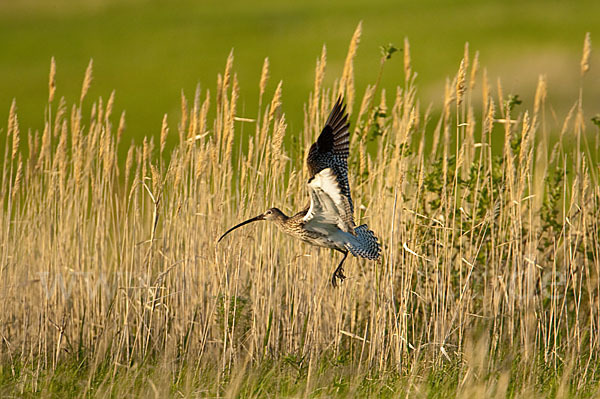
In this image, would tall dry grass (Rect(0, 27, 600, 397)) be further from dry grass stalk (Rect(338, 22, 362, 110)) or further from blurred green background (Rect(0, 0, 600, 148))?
blurred green background (Rect(0, 0, 600, 148))

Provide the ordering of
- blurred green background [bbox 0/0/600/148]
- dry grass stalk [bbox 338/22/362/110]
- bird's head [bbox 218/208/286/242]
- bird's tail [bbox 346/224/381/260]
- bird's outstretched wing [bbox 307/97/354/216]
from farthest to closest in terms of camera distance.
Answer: blurred green background [bbox 0/0/600/148] < dry grass stalk [bbox 338/22/362/110] < bird's head [bbox 218/208/286/242] < bird's tail [bbox 346/224/381/260] < bird's outstretched wing [bbox 307/97/354/216]

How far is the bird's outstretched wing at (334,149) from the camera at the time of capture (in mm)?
5168

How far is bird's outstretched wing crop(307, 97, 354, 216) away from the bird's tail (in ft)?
0.74

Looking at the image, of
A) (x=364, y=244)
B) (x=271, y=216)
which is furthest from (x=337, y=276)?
(x=271, y=216)

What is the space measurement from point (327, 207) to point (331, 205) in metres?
0.03

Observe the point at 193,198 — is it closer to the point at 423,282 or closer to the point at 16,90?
the point at 423,282

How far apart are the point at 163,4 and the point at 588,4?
58.6ft

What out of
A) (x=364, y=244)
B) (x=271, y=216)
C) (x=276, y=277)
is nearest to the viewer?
(x=364, y=244)

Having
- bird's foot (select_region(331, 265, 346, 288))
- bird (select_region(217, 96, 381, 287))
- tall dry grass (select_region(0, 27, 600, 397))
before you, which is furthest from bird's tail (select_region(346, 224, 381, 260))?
bird's foot (select_region(331, 265, 346, 288))

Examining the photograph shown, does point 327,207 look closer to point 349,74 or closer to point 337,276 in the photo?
point 337,276

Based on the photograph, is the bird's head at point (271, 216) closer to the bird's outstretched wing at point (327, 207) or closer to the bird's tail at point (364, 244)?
the bird's outstretched wing at point (327, 207)

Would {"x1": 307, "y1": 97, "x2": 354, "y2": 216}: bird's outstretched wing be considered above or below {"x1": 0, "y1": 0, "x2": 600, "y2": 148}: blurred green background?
below

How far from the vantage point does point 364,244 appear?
5.44 metres

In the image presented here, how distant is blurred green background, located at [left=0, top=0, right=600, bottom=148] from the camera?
1018 inches
